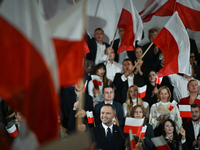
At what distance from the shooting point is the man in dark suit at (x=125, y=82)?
16.8 feet

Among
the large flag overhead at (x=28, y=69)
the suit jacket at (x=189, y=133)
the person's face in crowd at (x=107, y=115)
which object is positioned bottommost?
the suit jacket at (x=189, y=133)

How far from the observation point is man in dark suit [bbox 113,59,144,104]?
16.8 ft

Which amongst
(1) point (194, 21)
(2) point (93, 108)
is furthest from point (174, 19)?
(2) point (93, 108)

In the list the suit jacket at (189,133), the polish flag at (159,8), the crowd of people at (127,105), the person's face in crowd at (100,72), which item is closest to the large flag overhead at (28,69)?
the crowd of people at (127,105)

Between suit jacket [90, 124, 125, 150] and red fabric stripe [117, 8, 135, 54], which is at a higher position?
red fabric stripe [117, 8, 135, 54]

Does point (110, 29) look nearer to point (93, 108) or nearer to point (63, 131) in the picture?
point (93, 108)

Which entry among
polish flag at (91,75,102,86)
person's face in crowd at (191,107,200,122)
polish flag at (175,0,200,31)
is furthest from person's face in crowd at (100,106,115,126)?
polish flag at (175,0,200,31)

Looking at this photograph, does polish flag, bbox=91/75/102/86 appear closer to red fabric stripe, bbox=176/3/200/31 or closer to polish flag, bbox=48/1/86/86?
red fabric stripe, bbox=176/3/200/31

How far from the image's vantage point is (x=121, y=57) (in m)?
6.62

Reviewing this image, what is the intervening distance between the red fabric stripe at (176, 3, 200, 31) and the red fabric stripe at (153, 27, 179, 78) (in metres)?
0.78

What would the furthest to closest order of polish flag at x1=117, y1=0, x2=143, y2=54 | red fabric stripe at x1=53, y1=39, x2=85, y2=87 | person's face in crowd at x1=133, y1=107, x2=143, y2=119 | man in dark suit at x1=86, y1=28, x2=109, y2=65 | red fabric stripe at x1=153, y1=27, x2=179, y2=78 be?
man in dark suit at x1=86, y1=28, x2=109, y2=65 → polish flag at x1=117, y1=0, x2=143, y2=54 → red fabric stripe at x1=153, y1=27, x2=179, y2=78 → person's face in crowd at x1=133, y1=107, x2=143, y2=119 → red fabric stripe at x1=53, y1=39, x2=85, y2=87

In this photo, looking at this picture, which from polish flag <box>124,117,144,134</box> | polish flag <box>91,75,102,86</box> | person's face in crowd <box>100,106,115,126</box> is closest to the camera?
polish flag <box>124,117,144,134</box>

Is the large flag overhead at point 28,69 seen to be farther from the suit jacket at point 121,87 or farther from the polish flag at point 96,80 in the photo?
the suit jacket at point 121,87

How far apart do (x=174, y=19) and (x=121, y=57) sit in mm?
1934
